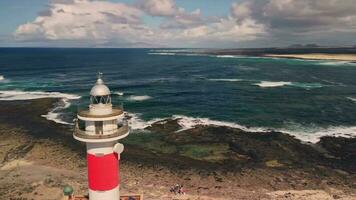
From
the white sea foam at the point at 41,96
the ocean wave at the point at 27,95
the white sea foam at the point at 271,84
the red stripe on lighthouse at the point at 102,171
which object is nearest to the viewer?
the red stripe on lighthouse at the point at 102,171

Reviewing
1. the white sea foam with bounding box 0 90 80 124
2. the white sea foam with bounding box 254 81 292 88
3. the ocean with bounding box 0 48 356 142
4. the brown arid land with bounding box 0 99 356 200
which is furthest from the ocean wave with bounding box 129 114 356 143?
the white sea foam with bounding box 254 81 292 88

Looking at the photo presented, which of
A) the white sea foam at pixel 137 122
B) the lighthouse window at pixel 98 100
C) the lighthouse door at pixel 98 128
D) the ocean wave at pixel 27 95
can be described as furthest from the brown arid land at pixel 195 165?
A: the ocean wave at pixel 27 95

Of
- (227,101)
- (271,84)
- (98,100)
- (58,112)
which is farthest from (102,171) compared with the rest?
(271,84)

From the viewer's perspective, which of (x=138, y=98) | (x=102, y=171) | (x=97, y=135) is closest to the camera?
(x=97, y=135)

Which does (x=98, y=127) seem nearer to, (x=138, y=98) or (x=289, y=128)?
(x=289, y=128)

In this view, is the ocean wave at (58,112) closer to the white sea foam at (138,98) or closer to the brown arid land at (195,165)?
the brown arid land at (195,165)

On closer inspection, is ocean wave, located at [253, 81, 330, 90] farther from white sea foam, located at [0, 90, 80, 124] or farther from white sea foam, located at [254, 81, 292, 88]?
white sea foam, located at [0, 90, 80, 124]
